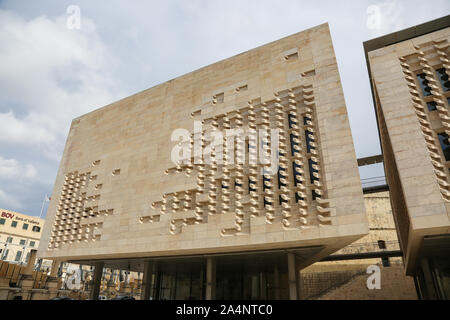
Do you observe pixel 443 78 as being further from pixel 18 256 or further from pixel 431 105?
pixel 18 256

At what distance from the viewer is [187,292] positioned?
23.7 meters

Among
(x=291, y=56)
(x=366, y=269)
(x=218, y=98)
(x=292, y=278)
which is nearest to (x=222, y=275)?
(x=292, y=278)

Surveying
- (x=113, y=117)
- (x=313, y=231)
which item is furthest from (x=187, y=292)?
(x=113, y=117)

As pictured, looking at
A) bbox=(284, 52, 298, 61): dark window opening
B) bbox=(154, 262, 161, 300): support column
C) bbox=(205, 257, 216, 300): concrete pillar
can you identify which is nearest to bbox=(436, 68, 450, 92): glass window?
bbox=(284, 52, 298, 61): dark window opening

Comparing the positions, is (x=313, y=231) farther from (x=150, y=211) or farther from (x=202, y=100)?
(x=202, y=100)

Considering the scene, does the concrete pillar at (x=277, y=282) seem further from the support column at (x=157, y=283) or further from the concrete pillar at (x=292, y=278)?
the support column at (x=157, y=283)

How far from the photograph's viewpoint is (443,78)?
577 inches

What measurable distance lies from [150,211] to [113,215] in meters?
3.29

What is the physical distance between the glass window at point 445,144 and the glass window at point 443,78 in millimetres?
2293

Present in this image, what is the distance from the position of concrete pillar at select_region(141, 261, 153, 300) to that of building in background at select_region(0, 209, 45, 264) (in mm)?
45333

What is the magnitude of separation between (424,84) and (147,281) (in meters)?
20.6

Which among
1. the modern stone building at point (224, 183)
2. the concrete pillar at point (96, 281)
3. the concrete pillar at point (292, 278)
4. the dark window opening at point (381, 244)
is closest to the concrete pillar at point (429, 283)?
the modern stone building at point (224, 183)

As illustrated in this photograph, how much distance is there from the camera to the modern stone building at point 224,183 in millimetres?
14961

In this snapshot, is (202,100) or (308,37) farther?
(202,100)
